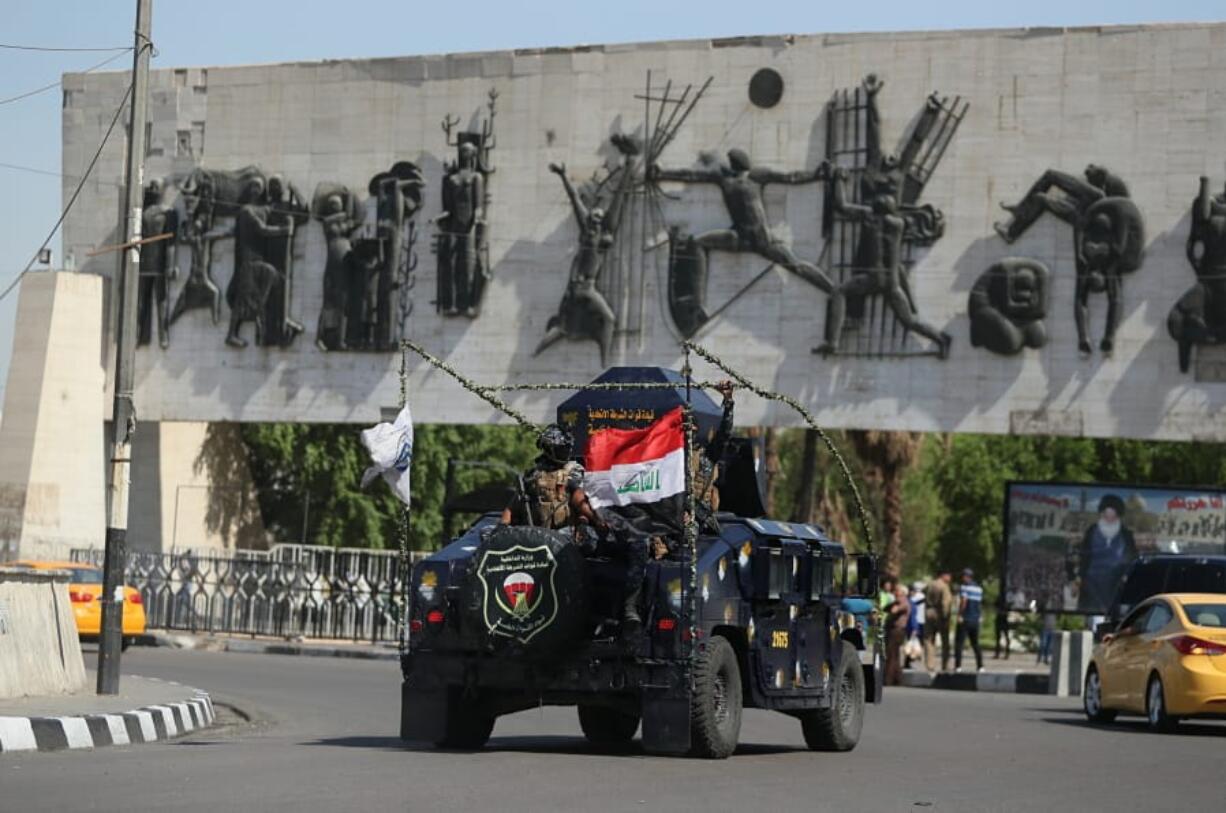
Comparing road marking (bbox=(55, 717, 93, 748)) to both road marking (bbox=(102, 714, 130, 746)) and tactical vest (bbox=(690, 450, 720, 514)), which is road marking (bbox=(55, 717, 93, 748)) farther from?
tactical vest (bbox=(690, 450, 720, 514))

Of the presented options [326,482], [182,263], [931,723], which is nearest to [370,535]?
[326,482]

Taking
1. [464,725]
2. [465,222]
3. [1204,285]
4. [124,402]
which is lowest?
[464,725]

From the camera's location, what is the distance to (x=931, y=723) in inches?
853

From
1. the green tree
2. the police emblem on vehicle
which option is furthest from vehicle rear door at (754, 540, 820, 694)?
the green tree

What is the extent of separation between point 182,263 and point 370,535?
Result: 1818cm

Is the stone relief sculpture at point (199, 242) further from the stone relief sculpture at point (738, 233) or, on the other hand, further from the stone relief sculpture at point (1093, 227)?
the stone relief sculpture at point (1093, 227)

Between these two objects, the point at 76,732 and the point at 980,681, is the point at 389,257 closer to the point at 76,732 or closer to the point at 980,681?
the point at 980,681

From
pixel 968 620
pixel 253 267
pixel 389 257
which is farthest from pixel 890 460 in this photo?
pixel 253 267

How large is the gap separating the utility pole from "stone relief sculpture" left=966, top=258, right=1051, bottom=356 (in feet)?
77.9

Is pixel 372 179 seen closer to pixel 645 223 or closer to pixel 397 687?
pixel 645 223

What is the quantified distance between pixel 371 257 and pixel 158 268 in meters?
5.64

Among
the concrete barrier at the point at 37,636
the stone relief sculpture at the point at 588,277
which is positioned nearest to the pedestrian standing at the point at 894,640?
the stone relief sculpture at the point at 588,277

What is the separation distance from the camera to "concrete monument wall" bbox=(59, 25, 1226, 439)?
4112cm

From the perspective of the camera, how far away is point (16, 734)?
1448cm
